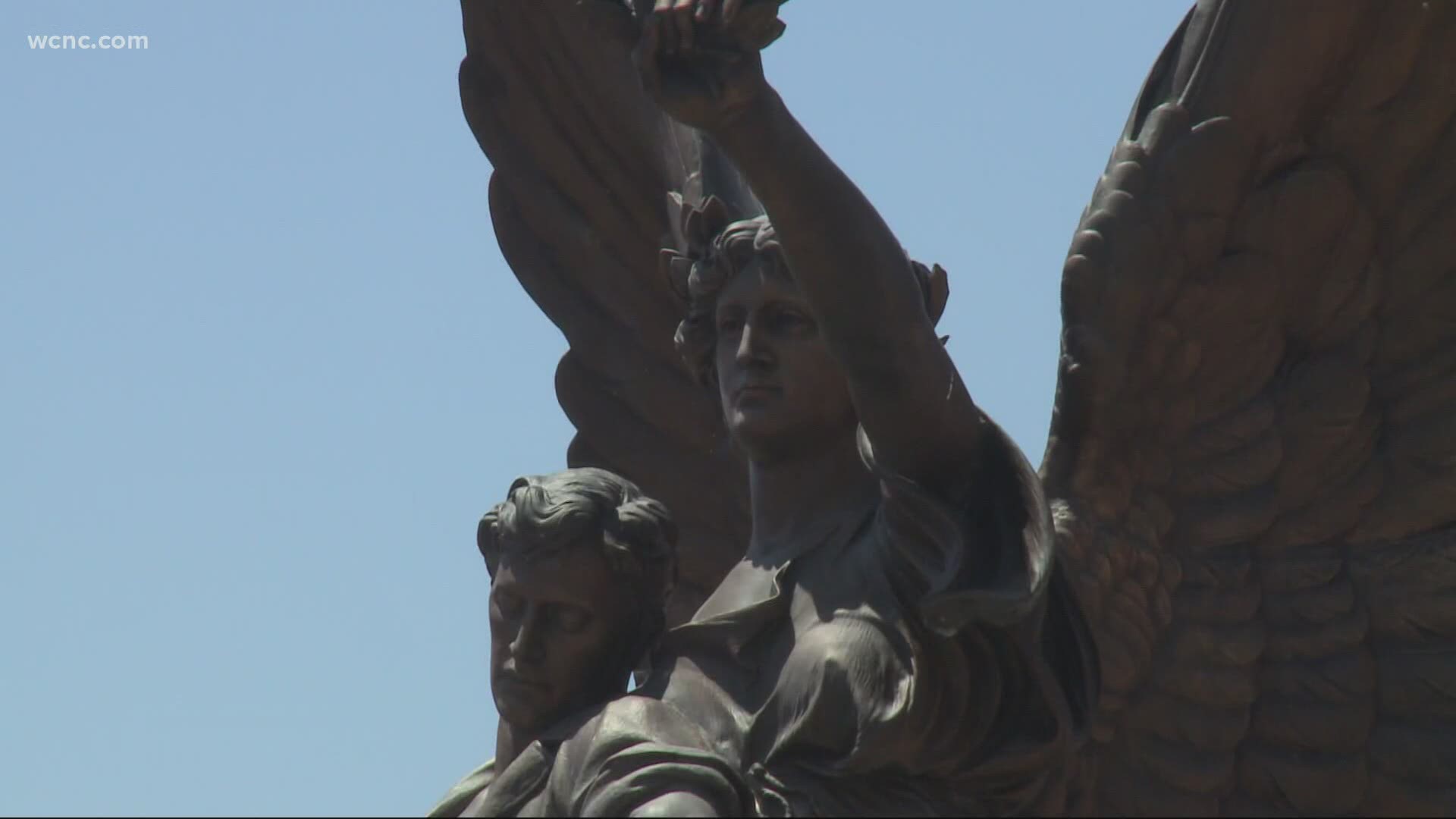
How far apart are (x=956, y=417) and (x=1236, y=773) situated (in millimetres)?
1237

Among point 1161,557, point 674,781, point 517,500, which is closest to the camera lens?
point 674,781

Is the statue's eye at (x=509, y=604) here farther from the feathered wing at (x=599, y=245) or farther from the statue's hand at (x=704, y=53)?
the feathered wing at (x=599, y=245)

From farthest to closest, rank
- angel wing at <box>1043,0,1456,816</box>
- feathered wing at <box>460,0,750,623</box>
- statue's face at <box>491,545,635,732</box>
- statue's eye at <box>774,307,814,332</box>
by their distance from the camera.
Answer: feathered wing at <box>460,0,750,623</box> → angel wing at <box>1043,0,1456,816</box> → statue's eye at <box>774,307,814,332</box> → statue's face at <box>491,545,635,732</box>

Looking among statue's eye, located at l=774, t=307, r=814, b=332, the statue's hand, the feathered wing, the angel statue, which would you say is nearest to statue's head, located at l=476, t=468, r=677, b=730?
the angel statue

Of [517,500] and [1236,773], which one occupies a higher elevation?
[517,500]

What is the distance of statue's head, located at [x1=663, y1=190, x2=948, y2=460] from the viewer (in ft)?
21.5

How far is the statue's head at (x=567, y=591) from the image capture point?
6.37m

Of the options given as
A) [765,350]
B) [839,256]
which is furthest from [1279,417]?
[839,256]

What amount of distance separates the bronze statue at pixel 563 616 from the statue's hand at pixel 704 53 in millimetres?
887

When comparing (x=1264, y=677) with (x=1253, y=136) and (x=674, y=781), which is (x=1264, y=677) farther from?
(x=674, y=781)

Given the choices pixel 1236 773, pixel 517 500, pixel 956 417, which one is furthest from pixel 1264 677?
pixel 517 500

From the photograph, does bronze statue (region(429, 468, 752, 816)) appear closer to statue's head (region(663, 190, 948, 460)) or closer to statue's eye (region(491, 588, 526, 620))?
statue's eye (region(491, 588, 526, 620))

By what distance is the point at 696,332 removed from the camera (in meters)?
6.79

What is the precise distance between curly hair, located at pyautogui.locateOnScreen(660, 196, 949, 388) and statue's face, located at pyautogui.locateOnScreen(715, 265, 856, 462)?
0.04 meters
